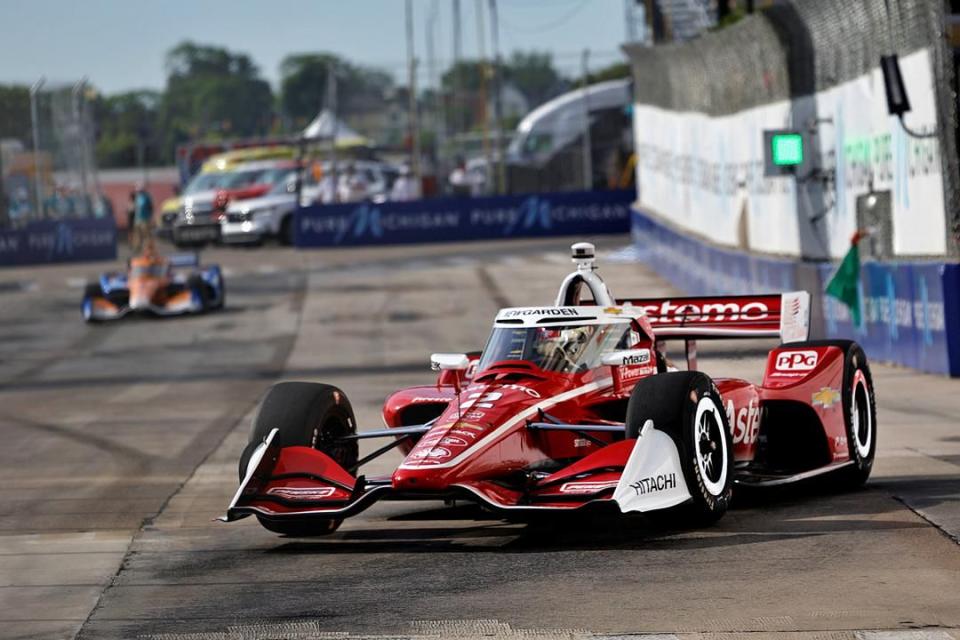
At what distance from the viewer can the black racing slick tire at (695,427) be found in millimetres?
8383

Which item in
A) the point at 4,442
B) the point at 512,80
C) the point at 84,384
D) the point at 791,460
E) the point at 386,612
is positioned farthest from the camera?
the point at 512,80

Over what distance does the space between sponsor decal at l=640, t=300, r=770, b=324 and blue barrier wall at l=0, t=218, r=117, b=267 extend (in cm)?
3258

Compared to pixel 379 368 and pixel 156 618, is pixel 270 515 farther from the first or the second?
pixel 379 368

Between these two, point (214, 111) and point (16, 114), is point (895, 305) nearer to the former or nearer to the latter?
point (16, 114)

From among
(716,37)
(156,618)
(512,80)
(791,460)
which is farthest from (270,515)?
(512,80)

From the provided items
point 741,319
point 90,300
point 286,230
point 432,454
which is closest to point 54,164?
point 286,230

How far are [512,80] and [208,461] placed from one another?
4961cm

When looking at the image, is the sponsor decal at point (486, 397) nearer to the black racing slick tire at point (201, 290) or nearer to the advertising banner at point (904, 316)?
the advertising banner at point (904, 316)

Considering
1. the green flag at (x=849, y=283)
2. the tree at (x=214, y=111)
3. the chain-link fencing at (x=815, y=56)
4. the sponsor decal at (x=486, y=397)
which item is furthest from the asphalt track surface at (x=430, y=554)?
the tree at (x=214, y=111)

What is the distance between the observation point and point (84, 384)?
19.7 metres

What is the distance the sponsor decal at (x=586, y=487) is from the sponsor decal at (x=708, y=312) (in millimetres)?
2672

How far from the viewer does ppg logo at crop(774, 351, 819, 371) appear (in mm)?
10211

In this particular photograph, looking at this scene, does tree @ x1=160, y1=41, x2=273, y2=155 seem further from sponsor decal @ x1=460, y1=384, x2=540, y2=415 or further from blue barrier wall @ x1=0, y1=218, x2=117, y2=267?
sponsor decal @ x1=460, y1=384, x2=540, y2=415

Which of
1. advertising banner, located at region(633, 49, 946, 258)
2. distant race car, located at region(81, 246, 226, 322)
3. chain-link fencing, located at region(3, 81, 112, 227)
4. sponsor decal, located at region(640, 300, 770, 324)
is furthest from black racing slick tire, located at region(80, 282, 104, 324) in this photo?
sponsor decal, located at region(640, 300, 770, 324)
